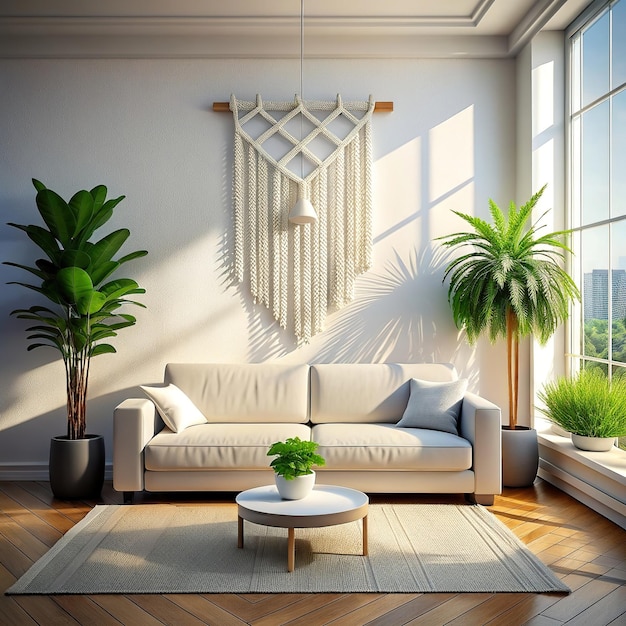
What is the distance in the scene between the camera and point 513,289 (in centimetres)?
414

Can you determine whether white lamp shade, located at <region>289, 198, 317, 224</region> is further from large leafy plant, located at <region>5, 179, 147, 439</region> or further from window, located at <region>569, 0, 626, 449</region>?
window, located at <region>569, 0, 626, 449</region>

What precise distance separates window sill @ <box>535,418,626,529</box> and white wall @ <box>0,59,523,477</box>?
1.67 feet

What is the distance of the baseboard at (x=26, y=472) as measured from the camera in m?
4.66

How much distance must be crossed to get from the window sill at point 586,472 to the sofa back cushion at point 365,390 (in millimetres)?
747

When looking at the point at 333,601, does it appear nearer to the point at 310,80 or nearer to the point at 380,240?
the point at 380,240

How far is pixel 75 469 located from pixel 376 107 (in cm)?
305

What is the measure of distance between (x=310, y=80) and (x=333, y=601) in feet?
11.4

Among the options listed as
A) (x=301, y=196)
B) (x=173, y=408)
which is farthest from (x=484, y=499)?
(x=301, y=196)

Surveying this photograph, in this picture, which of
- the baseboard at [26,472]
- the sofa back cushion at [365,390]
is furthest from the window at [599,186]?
the baseboard at [26,472]

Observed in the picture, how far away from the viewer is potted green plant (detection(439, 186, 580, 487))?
4.21 metres

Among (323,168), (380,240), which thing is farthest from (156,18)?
(380,240)

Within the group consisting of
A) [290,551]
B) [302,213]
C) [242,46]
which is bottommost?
[290,551]

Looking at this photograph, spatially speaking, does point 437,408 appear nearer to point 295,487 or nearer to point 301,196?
point 295,487

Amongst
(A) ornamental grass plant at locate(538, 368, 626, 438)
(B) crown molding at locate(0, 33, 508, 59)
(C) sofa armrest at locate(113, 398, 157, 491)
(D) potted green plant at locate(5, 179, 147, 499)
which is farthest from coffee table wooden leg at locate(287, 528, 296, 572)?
(B) crown molding at locate(0, 33, 508, 59)
